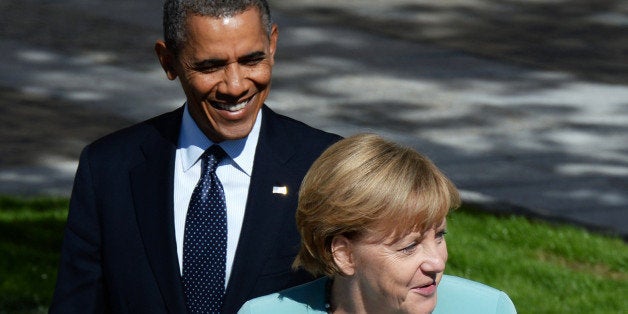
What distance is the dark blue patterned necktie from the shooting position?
3.94 meters

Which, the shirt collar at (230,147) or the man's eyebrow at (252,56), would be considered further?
the shirt collar at (230,147)

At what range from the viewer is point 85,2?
48.5ft

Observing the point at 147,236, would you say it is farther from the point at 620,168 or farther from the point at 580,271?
the point at 620,168

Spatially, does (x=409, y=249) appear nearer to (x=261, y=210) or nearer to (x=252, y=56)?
(x=261, y=210)

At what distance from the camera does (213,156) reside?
4.02 meters

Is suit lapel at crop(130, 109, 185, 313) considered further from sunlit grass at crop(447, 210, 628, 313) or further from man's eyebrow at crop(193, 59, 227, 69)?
sunlit grass at crop(447, 210, 628, 313)

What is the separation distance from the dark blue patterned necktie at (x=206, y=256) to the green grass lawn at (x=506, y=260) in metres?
3.46

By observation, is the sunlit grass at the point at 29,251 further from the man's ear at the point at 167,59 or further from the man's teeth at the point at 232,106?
the man's teeth at the point at 232,106

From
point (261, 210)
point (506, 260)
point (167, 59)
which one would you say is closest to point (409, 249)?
point (261, 210)

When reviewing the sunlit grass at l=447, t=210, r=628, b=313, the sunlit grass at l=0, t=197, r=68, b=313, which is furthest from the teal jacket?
the sunlit grass at l=0, t=197, r=68, b=313

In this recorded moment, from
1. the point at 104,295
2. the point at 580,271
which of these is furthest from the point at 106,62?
the point at 104,295

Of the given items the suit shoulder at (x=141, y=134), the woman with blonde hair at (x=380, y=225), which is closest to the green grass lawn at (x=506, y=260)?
the suit shoulder at (x=141, y=134)

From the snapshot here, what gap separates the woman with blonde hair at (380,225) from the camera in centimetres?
338

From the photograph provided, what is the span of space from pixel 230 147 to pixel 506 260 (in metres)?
4.01
